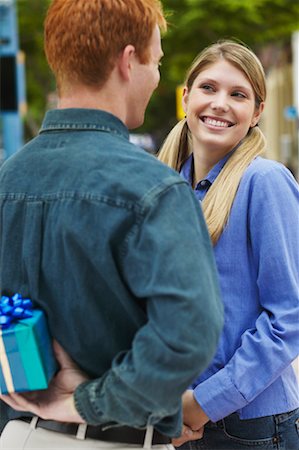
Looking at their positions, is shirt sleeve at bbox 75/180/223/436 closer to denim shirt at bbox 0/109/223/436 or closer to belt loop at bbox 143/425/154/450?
denim shirt at bbox 0/109/223/436

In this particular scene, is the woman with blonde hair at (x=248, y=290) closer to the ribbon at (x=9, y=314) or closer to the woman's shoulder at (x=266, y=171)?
the woman's shoulder at (x=266, y=171)

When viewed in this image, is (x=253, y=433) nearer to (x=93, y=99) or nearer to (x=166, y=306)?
(x=166, y=306)

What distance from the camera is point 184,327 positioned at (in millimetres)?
1757

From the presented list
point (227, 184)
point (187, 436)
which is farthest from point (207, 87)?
point (187, 436)

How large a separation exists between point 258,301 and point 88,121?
839 millimetres

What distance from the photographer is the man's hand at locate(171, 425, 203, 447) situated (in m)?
2.38

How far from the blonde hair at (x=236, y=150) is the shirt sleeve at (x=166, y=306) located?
2.18 feet

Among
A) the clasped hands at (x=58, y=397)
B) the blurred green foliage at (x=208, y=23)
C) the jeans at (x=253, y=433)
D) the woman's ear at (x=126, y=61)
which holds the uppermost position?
the woman's ear at (x=126, y=61)

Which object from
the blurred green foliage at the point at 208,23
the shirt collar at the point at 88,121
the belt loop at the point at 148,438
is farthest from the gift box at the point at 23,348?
the blurred green foliage at the point at 208,23

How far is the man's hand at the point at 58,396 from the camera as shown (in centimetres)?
192

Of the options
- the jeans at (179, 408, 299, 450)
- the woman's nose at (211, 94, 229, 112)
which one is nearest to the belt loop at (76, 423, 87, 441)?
the jeans at (179, 408, 299, 450)

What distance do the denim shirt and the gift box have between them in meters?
0.06

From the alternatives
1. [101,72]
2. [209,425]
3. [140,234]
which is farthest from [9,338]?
[209,425]

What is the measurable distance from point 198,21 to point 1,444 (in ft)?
61.1
